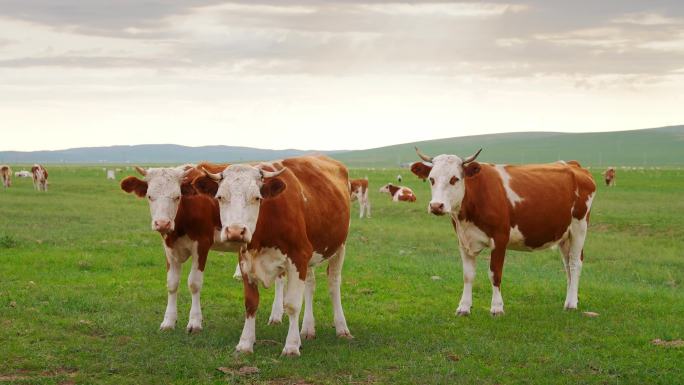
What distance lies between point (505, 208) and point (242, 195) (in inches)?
226

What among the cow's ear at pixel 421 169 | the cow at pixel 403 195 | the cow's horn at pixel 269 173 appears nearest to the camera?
the cow's horn at pixel 269 173

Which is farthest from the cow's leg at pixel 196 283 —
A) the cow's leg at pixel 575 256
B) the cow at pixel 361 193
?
the cow at pixel 361 193

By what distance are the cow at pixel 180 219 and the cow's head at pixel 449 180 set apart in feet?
11.8

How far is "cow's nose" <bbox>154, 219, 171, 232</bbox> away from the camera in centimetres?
1070

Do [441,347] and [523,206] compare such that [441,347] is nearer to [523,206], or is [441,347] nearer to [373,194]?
[523,206]

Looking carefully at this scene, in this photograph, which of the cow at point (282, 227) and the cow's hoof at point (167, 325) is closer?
the cow at point (282, 227)

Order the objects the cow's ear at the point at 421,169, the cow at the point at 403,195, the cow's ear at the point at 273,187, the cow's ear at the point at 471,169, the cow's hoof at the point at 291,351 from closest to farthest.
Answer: the cow's ear at the point at 273,187
the cow's hoof at the point at 291,351
the cow's ear at the point at 471,169
the cow's ear at the point at 421,169
the cow at the point at 403,195

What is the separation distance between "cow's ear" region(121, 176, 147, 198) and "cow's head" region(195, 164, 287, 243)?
6.93 ft

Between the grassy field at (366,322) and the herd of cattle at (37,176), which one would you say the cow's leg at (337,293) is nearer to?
the grassy field at (366,322)

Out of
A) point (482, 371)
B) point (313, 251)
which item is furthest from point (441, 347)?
point (313, 251)

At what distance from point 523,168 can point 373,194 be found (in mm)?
36258

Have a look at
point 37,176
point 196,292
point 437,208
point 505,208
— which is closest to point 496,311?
point 505,208

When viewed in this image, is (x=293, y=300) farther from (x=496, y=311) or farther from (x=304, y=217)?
(x=496, y=311)

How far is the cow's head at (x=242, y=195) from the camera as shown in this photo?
933cm
